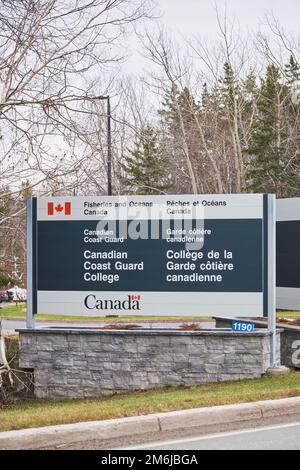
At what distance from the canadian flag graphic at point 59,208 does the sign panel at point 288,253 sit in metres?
4.67

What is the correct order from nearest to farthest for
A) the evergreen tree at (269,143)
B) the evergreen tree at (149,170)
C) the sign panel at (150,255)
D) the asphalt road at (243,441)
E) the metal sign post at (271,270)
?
the asphalt road at (243,441), the metal sign post at (271,270), the sign panel at (150,255), the evergreen tree at (269,143), the evergreen tree at (149,170)

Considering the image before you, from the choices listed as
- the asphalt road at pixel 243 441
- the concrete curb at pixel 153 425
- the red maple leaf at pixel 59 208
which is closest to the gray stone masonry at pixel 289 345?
the red maple leaf at pixel 59 208

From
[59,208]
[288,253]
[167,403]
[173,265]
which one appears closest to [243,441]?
[167,403]

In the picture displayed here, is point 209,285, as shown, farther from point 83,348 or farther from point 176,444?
point 176,444

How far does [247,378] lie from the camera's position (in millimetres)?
12820

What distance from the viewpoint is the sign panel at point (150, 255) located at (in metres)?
13.3

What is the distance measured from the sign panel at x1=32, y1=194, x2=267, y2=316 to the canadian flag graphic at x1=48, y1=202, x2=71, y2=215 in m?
0.02

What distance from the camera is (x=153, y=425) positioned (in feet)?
26.4

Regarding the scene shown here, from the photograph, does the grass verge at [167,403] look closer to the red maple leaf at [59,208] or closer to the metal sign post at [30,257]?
the metal sign post at [30,257]

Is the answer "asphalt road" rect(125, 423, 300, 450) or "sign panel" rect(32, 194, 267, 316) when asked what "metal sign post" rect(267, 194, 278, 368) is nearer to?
"sign panel" rect(32, 194, 267, 316)

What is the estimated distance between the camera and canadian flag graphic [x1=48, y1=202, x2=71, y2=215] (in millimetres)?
14078

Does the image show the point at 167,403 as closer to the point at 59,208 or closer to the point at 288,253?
the point at 59,208
